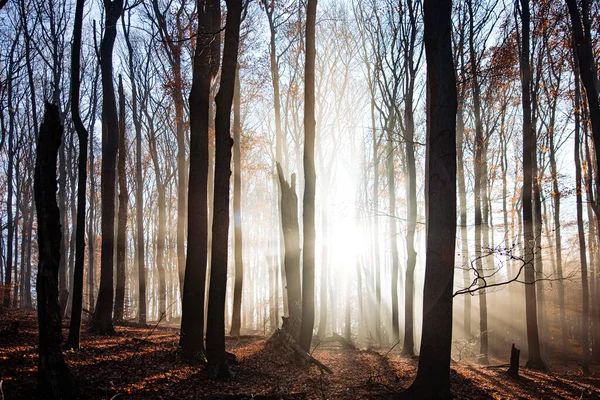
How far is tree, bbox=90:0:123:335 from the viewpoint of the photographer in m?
9.07

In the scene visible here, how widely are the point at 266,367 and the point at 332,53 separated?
48.7 ft

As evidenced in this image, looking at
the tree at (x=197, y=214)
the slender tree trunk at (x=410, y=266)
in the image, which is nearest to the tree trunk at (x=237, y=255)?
the tree at (x=197, y=214)

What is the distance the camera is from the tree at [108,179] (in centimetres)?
907

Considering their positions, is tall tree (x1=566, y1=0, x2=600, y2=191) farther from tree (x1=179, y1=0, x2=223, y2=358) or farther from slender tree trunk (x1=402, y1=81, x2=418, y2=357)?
tree (x1=179, y1=0, x2=223, y2=358)

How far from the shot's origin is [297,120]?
17.9 m

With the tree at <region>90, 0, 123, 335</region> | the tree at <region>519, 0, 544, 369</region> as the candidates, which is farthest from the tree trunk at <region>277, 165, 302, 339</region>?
the tree at <region>519, 0, 544, 369</region>

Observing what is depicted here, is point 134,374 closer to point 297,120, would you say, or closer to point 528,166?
point 528,166

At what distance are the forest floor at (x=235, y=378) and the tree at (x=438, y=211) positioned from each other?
43.9 inches

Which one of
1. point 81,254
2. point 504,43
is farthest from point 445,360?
point 504,43

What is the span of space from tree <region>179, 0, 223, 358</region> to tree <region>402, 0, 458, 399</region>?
3997mm

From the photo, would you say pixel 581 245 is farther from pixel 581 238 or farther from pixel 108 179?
pixel 108 179

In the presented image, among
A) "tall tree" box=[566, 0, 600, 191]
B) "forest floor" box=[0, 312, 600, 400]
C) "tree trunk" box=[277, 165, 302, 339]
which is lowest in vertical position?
"forest floor" box=[0, 312, 600, 400]

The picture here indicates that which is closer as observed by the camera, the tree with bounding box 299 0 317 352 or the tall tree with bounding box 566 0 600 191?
the tall tree with bounding box 566 0 600 191

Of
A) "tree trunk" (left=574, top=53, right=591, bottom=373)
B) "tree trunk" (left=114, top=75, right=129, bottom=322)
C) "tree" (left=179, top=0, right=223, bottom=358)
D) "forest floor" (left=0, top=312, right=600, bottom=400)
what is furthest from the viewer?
"tree trunk" (left=574, top=53, right=591, bottom=373)
